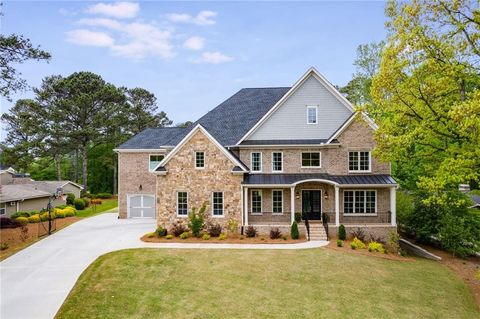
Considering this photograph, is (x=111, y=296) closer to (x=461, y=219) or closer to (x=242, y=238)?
(x=242, y=238)

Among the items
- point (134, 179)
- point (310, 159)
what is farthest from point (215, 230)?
point (134, 179)

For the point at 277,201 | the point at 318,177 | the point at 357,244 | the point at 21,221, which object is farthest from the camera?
the point at 21,221

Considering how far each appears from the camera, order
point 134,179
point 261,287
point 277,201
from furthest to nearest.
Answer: point 134,179 < point 277,201 < point 261,287

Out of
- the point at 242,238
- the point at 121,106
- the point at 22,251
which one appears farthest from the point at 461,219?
the point at 121,106

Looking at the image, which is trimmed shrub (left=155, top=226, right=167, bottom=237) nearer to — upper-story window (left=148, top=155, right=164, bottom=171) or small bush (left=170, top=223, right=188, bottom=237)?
small bush (left=170, top=223, right=188, bottom=237)

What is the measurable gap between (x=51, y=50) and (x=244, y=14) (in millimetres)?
11901

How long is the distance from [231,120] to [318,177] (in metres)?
8.93

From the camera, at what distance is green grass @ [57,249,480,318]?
10641 millimetres

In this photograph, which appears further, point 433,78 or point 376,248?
point 376,248

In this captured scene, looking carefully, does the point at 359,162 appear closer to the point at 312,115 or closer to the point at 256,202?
the point at 312,115

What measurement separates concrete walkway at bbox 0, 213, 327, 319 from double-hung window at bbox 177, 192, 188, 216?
9.93 ft

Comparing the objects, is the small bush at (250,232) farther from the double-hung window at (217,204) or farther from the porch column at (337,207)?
the porch column at (337,207)

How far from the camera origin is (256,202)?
22281 mm

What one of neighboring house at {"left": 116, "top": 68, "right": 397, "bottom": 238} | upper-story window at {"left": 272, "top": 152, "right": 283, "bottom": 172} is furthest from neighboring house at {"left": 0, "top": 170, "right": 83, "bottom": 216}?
upper-story window at {"left": 272, "top": 152, "right": 283, "bottom": 172}
